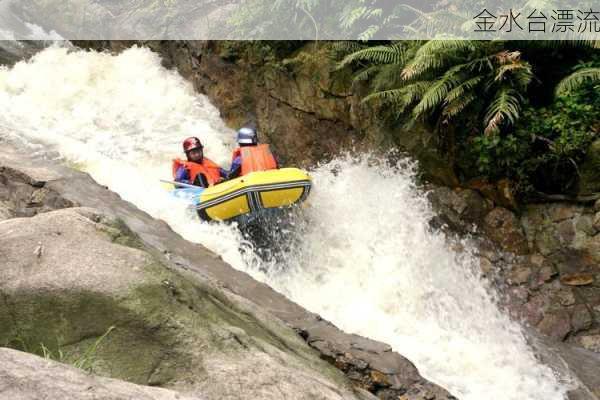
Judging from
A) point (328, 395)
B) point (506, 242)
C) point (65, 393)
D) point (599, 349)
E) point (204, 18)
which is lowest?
point (65, 393)

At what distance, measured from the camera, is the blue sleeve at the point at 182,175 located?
29.6ft

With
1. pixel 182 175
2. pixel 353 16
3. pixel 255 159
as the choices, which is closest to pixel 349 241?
pixel 255 159

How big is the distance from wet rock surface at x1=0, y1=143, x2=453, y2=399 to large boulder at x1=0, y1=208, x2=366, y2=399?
11mm

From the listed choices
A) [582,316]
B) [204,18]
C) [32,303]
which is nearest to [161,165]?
[204,18]

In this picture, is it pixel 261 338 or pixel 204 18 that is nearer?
pixel 261 338

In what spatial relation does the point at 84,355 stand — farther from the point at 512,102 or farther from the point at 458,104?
the point at 512,102

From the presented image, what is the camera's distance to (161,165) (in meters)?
10.7

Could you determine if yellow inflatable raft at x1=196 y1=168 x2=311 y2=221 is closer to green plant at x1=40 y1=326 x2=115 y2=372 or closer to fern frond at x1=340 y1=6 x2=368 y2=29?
fern frond at x1=340 y1=6 x2=368 y2=29

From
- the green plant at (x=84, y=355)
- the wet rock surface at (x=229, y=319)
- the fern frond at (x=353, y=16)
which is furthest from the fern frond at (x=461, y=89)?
the green plant at (x=84, y=355)

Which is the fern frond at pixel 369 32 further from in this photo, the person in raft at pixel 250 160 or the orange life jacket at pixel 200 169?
the orange life jacket at pixel 200 169

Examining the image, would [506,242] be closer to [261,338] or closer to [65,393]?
[261,338]

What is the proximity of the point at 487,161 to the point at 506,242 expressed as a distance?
3.36 feet

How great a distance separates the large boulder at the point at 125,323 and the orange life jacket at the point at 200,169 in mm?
5731

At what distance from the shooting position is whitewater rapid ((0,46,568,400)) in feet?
20.1
